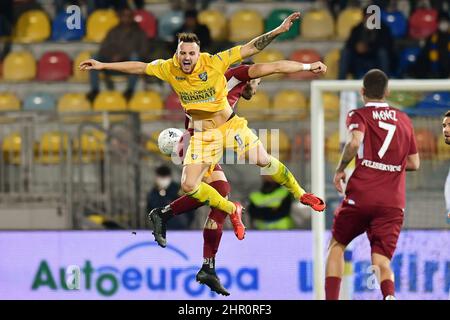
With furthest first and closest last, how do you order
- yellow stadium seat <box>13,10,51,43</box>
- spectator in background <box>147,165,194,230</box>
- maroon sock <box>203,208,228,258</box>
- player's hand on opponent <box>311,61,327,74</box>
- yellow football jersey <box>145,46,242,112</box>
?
yellow stadium seat <box>13,10,51,43</box>, spectator in background <box>147,165,194,230</box>, maroon sock <box>203,208,228,258</box>, yellow football jersey <box>145,46,242,112</box>, player's hand on opponent <box>311,61,327,74</box>

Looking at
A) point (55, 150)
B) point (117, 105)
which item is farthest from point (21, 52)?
point (55, 150)

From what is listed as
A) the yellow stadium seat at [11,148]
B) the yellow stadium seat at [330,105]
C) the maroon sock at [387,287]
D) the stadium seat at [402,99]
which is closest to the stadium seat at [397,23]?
the yellow stadium seat at [330,105]

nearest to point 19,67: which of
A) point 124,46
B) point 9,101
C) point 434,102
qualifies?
point 9,101

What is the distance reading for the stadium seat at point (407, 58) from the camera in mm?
14668

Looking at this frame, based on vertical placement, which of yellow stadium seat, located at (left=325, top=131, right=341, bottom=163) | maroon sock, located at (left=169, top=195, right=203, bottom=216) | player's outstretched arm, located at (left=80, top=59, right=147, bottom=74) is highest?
player's outstretched arm, located at (left=80, top=59, right=147, bottom=74)

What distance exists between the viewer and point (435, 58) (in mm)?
14539

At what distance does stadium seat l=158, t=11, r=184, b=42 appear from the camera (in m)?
15.2

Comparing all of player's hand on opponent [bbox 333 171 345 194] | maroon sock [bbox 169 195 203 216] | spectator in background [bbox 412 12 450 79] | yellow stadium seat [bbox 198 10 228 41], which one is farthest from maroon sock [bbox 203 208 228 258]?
yellow stadium seat [bbox 198 10 228 41]

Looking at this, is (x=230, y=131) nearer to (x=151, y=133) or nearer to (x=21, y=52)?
(x=151, y=133)

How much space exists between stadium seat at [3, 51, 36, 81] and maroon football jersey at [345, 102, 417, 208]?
23.4 feet

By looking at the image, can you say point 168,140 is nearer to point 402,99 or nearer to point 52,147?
point 402,99

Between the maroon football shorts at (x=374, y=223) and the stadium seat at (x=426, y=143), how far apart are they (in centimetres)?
286

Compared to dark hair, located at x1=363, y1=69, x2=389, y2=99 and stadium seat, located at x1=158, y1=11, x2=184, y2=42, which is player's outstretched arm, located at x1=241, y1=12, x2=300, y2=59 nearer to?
dark hair, located at x1=363, y1=69, x2=389, y2=99

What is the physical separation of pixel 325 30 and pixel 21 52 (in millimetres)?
3528
